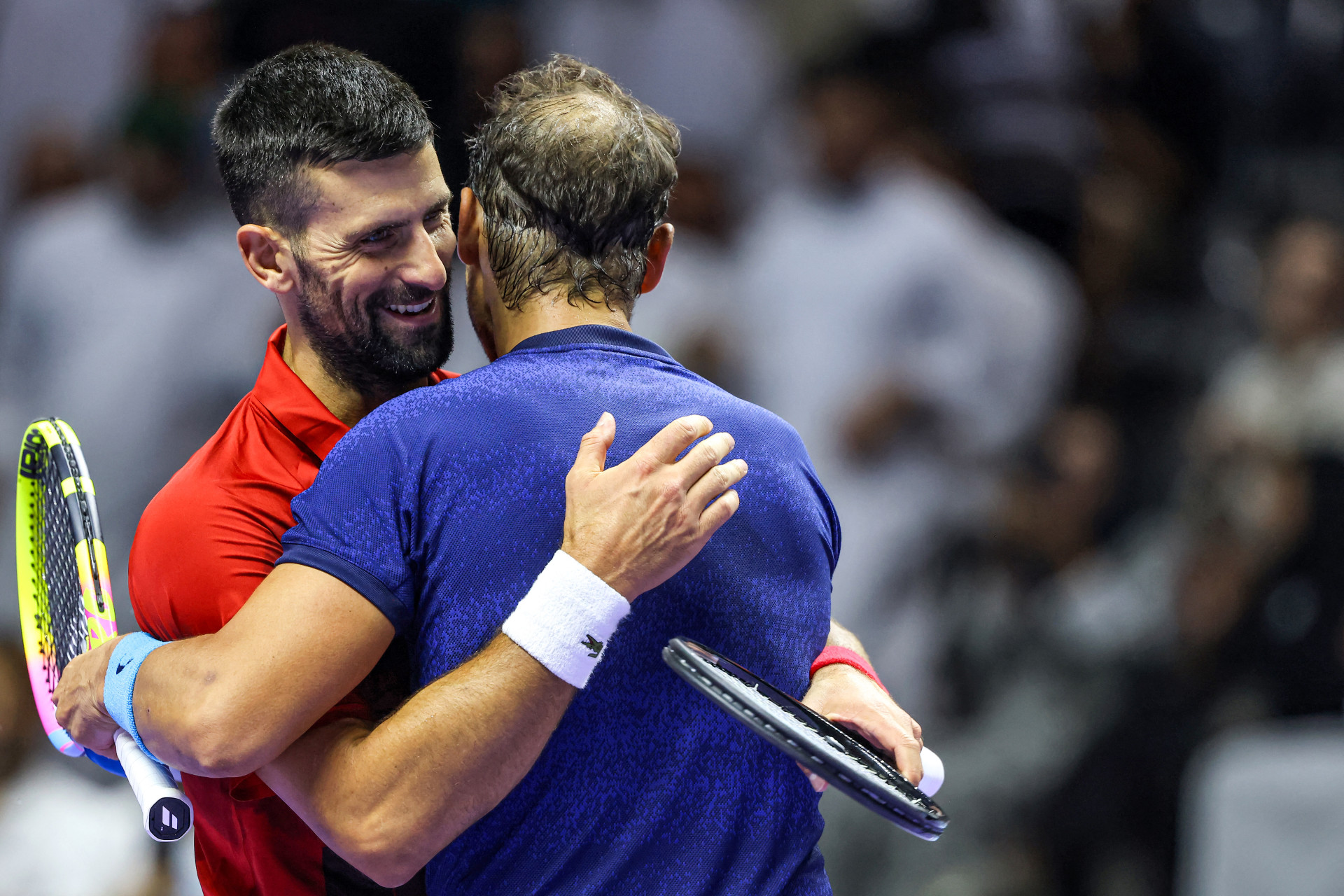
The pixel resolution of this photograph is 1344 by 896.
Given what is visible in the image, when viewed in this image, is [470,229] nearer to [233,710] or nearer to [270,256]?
[270,256]

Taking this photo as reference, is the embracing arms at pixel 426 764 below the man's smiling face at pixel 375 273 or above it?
below

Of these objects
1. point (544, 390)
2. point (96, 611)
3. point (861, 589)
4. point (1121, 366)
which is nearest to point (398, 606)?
point (544, 390)

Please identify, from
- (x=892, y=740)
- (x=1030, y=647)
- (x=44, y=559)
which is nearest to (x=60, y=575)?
(x=44, y=559)

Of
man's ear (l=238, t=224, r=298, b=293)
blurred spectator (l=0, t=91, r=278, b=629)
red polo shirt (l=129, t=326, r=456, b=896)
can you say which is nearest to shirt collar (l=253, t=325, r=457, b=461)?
red polo shirt (l=129, t=326, r=456, b=896)

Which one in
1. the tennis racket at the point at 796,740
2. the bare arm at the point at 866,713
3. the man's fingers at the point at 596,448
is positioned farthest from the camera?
the bare arm at the point at 866,713

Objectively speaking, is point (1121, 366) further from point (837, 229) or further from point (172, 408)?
point (172, 408)

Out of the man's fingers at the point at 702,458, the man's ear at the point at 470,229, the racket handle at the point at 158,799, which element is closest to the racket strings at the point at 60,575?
the racket handle at the point at 158,799

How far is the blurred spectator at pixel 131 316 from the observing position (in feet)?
19.6

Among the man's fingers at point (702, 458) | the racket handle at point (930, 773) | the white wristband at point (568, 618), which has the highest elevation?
the man's fingers at point (702, 458)

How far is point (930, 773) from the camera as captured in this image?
6.62 ft

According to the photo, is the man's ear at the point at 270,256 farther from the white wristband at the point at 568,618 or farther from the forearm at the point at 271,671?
the white wristband at the point at 568,618

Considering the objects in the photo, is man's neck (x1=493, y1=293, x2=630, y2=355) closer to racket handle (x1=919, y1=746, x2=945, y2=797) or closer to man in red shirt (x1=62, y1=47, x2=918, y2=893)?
man in red shirt (x1=62, y1=47, x2=918, y2=893)

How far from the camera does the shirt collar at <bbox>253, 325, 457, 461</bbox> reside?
6.59 ft

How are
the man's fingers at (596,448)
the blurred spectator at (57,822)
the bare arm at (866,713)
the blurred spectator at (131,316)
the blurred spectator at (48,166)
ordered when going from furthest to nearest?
the blurred spectator at (48,166) → the blurred spectator at (131,316) → the blurred spectator at (57,822) → the bare arm at (866,713) → the man's fingers at (596,448)
